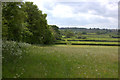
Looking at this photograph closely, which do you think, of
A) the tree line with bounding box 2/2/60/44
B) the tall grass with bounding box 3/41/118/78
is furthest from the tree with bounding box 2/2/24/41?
the tall grass with bounding box 3/41/118/78

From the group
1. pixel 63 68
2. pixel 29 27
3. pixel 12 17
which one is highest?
pixel 12 17

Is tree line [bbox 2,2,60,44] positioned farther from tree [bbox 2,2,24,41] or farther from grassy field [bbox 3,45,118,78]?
grassy field [bbox 3,45,118,78]

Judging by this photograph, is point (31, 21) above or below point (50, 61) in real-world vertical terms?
above

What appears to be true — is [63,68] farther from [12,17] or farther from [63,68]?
[12,17]

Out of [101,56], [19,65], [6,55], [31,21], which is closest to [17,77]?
[19,65]

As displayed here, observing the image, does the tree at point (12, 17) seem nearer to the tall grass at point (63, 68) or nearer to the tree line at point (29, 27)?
the tree line at point (29, 27)

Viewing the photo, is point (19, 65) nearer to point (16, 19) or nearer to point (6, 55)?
point (6, 55)

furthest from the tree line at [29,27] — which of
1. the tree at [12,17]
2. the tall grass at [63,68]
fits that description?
the tall grass at [63,68]

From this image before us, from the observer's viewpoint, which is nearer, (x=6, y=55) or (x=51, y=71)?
(x=51, y=71)

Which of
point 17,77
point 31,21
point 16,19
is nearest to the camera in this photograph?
point 17,77

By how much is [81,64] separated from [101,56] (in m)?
1.95

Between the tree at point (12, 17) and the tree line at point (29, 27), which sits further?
the tree line at point (29, 27)

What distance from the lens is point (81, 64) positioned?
955 cm

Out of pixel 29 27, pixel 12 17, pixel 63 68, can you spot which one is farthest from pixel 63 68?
pixel 29 27
